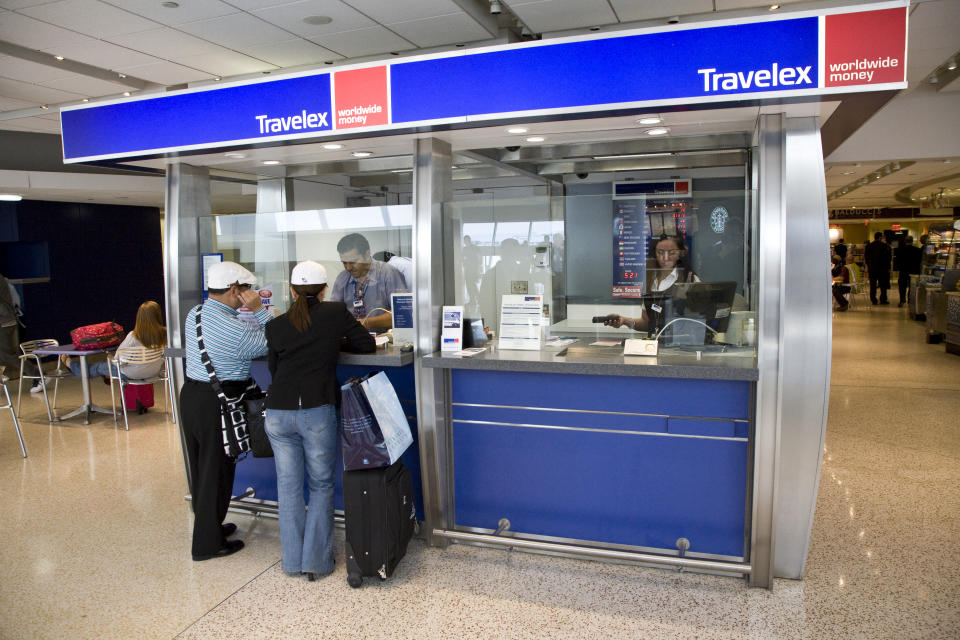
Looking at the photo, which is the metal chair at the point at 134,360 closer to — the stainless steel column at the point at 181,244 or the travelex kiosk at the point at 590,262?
the stainless steel column at the point at 181,244

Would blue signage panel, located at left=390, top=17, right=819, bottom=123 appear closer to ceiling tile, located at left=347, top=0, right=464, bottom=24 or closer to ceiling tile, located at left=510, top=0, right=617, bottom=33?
ceiling tile, located at left=347, top=0, right=464, bottom=24

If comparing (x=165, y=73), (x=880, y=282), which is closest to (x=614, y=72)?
(x=165, y=73)

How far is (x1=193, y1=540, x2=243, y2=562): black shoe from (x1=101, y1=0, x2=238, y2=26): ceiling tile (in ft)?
12.4

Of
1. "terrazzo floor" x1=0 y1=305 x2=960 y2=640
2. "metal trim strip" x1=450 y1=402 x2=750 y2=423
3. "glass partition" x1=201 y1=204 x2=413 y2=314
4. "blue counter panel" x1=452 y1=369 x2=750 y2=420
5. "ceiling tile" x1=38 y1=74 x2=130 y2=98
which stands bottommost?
"terrazzo floor" x1=0 y1=305 x2=960 y2=640

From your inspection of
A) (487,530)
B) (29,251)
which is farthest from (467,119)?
(29,251)

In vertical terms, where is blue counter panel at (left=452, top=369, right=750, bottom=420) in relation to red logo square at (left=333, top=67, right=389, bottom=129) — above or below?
below

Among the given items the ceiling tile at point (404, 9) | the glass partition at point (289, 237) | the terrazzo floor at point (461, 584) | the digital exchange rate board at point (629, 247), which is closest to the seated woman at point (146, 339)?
the terrazzo floor at point (461, 584)

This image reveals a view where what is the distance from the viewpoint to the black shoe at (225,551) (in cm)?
381

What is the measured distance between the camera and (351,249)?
464cm

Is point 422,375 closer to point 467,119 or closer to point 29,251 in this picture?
point 467,119

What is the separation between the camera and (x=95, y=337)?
6.94 metres

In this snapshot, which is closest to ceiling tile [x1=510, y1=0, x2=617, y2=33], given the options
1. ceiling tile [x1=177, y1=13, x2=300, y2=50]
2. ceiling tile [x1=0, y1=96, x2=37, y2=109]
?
ceiling tile [x1=177, y1=13, x2=300, y2=50]

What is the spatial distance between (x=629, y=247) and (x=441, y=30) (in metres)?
2.86

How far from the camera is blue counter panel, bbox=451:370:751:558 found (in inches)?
135
